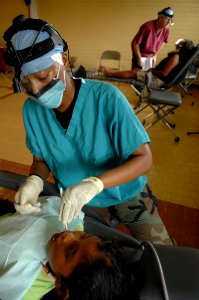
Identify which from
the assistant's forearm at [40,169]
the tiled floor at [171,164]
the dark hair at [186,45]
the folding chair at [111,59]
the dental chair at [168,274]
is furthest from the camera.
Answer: the folding chair at [111,59]

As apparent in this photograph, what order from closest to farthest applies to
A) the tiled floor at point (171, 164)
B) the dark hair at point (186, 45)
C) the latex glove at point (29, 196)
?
the latex glove at point (29, 196) < the tiled floor at point (171, 164) < the dark hair at point (186, 45)

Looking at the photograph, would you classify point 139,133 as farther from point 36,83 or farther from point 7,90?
point 7,90

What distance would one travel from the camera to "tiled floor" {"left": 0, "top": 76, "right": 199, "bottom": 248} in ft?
5.80

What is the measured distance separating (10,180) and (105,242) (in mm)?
513

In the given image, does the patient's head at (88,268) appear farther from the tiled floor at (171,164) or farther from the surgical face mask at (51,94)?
the tiled floor at (171,164)

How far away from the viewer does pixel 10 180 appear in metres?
1.04

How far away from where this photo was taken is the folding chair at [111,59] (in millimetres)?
4852

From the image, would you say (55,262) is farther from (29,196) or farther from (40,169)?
(40,169)

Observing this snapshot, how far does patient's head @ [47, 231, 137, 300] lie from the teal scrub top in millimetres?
309

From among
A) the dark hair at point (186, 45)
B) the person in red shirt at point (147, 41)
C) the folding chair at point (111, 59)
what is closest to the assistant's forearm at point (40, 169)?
the dark hair at point (186, 45)

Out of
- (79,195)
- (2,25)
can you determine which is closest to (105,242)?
(79,195)

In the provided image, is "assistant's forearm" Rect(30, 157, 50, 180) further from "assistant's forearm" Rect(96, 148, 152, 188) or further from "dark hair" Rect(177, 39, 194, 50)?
"dark hair" Rect(177, 39, 194, 50)

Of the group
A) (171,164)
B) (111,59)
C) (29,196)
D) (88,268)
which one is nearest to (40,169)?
(29,196)

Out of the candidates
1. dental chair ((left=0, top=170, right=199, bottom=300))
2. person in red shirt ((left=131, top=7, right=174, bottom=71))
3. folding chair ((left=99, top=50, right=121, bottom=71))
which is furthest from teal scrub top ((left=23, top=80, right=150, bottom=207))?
folding chair ((left=99, top=50, right=121, bottom=71))
